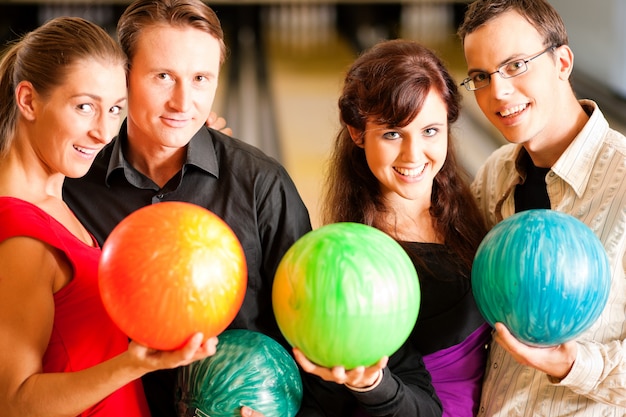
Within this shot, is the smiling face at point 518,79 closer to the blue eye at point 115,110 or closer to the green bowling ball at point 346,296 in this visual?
the green bowling ball at point 346,296

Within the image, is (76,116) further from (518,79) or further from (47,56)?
(518,79)

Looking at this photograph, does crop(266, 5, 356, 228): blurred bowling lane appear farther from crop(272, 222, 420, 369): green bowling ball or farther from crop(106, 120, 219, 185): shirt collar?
crop(272, 222, 420, 369): green bowling ball

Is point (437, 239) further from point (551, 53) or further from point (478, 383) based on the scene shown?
point (551, 53)

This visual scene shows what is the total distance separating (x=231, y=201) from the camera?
1.70 meters

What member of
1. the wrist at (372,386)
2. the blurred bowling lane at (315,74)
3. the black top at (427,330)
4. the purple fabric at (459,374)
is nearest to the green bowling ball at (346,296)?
the wrist at (372,386)

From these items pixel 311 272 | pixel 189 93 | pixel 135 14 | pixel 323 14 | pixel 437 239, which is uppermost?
pixel 135 14

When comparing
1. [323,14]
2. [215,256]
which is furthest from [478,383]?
[323,14]

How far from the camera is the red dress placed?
1307 mm

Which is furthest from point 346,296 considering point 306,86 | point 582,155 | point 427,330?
point 306,86

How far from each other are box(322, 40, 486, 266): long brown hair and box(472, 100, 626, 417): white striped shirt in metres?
0.21

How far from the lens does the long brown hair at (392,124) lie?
163 centimetres

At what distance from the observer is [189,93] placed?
5.25ft

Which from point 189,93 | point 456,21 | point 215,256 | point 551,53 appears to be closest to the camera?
point 215,256

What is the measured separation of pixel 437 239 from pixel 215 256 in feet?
2.21
